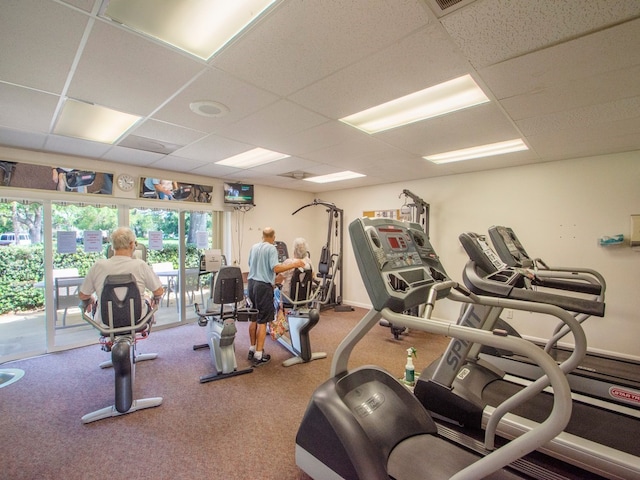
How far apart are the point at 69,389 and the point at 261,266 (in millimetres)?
2140

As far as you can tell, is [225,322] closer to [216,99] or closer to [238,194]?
[216,99]

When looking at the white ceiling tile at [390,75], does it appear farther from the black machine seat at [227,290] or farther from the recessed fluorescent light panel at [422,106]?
the black machine seat at [227,290]

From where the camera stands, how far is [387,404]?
1742 millimetres

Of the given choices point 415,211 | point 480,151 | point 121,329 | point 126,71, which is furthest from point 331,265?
point 126,71

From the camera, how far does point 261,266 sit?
3.38 metres

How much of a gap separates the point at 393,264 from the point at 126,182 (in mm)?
4315

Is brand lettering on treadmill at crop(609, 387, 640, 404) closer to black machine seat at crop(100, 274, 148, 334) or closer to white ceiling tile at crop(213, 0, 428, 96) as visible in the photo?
white ceiling tile at crop(213, 0, 428, 96)

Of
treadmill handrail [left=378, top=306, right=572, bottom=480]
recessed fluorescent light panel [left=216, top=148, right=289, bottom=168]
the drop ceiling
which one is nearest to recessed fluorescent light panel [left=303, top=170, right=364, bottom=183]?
recessed fluorescent light panel [left=216, top=148, right=289, bottom=168]

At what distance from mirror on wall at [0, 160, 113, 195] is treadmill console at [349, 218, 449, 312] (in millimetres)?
4089

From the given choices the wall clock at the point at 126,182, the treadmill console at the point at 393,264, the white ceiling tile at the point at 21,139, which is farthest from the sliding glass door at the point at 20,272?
the treadmill console at the point at 393,264

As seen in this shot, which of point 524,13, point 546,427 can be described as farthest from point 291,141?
point 546,427

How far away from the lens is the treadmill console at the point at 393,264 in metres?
1.33

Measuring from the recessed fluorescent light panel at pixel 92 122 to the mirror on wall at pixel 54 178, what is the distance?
93 centimetres

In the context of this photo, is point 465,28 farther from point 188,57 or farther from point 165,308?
point 165,308
